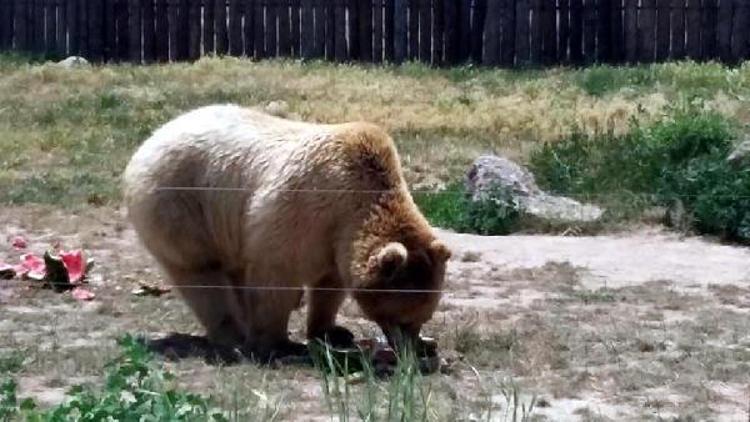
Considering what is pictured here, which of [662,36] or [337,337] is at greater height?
[662,36]

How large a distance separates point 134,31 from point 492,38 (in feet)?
15.3

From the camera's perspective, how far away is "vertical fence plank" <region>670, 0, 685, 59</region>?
20891mm

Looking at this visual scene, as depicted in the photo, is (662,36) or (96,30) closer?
(662,36)

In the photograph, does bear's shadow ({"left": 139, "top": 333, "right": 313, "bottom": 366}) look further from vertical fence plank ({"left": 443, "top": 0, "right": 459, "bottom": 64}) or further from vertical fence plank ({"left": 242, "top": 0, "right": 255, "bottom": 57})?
vertical fence plank ({"left": 242, "top": 0, "right": 255, "bottom": 57})

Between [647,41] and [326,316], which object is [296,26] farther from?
[326,316]

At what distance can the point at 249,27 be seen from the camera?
70.2 ft

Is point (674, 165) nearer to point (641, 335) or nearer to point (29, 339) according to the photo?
point (641, 335)

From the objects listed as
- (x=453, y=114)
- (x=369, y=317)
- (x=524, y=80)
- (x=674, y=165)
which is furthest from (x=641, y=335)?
(x=524, y=80)

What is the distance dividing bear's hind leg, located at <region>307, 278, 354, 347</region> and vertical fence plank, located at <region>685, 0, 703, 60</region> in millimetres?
13157

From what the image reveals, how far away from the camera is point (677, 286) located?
10.3 m

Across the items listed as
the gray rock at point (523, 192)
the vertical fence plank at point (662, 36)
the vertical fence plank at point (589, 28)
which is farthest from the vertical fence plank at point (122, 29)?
the gray rock at point (523, 192)

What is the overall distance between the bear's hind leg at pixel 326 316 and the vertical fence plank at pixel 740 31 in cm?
1306

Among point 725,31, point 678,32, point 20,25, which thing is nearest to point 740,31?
point 725,31

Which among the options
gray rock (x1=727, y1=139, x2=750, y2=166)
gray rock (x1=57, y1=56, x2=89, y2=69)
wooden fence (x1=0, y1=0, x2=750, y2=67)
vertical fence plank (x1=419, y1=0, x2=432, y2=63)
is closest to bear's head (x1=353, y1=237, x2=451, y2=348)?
gray rock (x1=727, y1=139, x2=750, y2=166)
